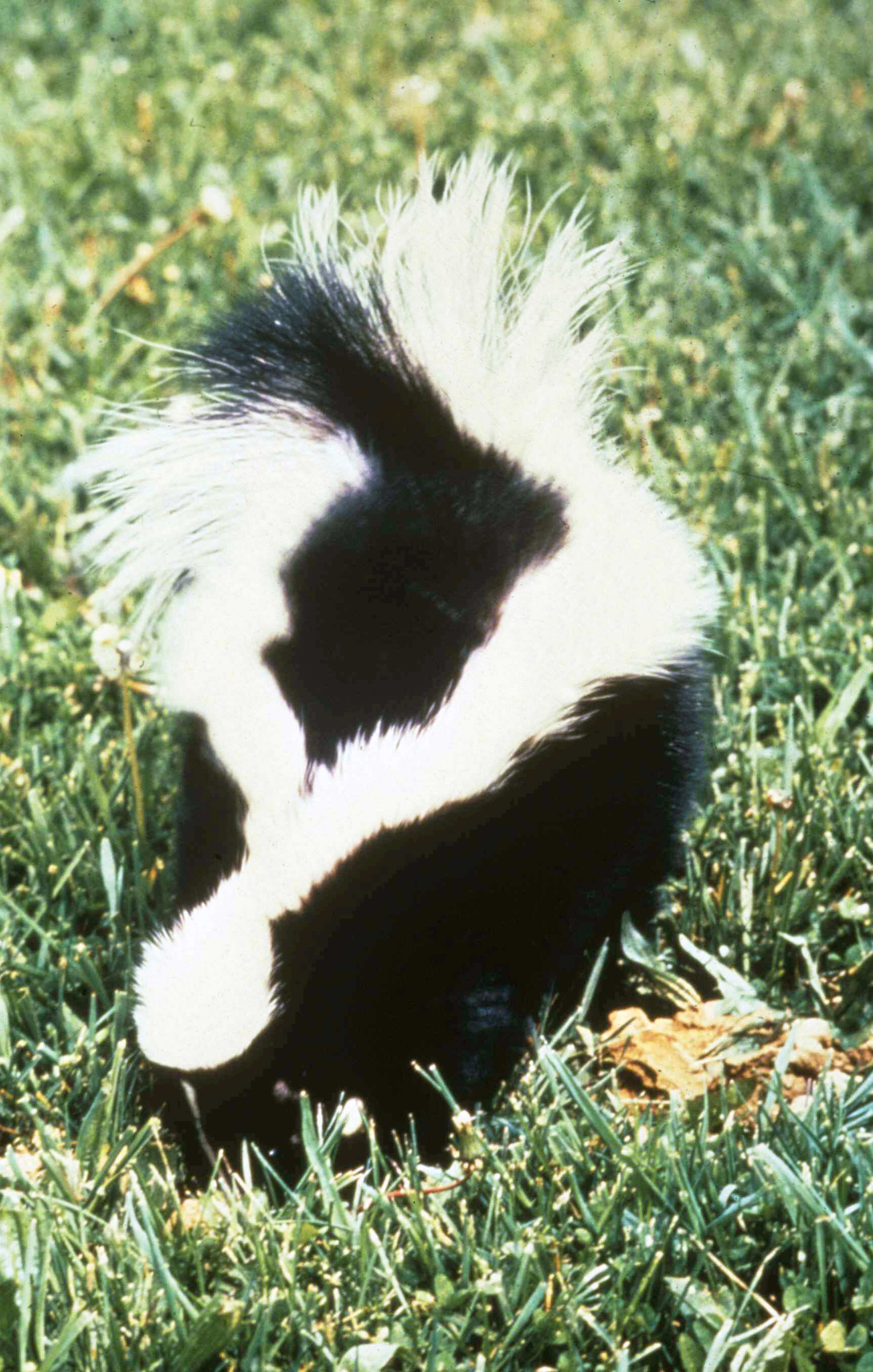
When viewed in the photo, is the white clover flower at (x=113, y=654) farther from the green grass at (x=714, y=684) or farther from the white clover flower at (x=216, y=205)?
the white clover flower at (x=216, y=205)

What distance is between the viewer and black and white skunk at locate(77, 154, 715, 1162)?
2.54 m

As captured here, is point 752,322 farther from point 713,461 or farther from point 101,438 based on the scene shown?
point 101,438

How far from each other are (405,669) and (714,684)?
105cm

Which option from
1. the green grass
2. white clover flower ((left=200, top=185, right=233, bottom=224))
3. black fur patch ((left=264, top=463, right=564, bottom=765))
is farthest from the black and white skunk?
white clover flower ((left=200, top=185, right=233, bottom=224))

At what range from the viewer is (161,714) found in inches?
144

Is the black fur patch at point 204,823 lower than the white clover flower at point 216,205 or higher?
lower

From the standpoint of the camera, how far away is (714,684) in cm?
350

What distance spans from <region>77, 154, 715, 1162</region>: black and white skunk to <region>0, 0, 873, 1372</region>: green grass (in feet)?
0.62

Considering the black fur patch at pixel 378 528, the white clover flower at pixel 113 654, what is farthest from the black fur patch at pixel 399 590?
the white clover flower at pixel 113 654

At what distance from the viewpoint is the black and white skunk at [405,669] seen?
2.54m

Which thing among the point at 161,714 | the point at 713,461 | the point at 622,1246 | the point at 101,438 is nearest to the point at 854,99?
the point at 713,461

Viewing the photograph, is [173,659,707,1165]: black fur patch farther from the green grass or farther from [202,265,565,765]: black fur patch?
[202,265,565,765]: black fur patch

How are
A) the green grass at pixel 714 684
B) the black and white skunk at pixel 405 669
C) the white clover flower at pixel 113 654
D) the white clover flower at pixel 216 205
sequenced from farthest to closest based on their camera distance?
the white clover flower at pixel 216 205 → the white clover flower at pixel 113 654 → the black and white skunk at pixel 405 669 → the green grass at pixel 714 684

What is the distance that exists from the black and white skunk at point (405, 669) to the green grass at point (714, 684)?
19 centimetres
